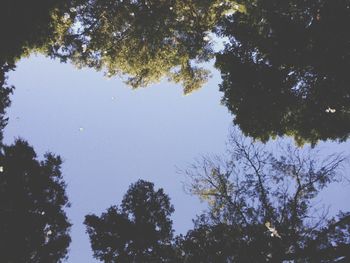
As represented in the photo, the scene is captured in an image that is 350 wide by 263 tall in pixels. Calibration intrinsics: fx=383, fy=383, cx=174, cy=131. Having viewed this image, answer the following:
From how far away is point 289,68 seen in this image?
1515 centimetres

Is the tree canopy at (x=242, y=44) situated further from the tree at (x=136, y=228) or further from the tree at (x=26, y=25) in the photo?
the tree at (x=136, y=228)

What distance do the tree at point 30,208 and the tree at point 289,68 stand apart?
8.94m

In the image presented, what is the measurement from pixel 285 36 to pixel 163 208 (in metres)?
9.15

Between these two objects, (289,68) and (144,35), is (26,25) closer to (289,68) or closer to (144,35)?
(144,35)

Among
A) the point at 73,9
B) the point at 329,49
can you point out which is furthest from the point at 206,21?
the point at 329,49

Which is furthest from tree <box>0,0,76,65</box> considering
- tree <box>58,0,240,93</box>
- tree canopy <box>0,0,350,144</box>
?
tree <box>58,0,240,93</box>

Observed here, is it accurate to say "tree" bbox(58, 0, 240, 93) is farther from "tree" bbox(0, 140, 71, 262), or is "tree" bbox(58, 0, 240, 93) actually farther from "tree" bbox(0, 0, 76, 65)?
"tree" bbox(0, 140, 71, 262)

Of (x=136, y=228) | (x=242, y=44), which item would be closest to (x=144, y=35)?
(x=242, y=44)

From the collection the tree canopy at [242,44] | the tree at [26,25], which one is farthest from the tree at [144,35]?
the tree at [26,25]

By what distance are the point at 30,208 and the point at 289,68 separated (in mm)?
12225

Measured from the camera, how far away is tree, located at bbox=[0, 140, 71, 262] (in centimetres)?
1499

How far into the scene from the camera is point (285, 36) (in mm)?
14273

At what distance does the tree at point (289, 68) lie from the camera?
13.9m

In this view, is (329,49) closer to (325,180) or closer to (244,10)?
(244,10)
